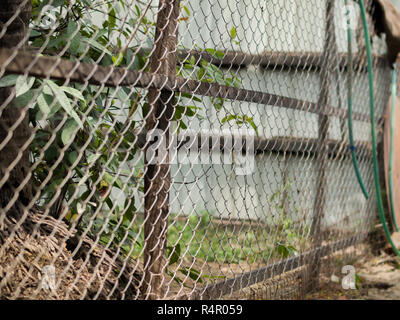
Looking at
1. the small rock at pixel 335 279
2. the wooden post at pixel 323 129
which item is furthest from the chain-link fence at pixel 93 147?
the small rock at pixel 335 279

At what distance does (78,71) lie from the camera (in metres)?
1.69

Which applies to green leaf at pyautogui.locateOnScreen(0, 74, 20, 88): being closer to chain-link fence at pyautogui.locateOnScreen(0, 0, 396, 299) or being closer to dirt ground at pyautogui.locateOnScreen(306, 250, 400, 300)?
chain-link fence at pyautogui.locateOnScreen(0, 0, 396, 299)

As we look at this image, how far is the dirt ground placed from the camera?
3.69 meters

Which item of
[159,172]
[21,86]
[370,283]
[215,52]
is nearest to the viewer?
[21,86]

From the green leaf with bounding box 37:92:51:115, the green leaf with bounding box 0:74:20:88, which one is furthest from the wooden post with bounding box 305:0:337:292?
the green leaf with bounding box 0:74:20:88

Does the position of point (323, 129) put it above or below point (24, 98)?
below

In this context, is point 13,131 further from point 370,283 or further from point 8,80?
point 370,283

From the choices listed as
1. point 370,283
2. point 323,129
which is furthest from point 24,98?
point 370,283

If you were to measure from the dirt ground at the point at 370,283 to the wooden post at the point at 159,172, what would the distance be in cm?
169

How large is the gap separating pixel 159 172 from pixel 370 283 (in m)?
2.44

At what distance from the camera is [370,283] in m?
3.98

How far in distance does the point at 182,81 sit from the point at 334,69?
215 centimetres

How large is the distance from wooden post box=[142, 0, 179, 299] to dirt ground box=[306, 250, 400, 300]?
1687 millimetres
